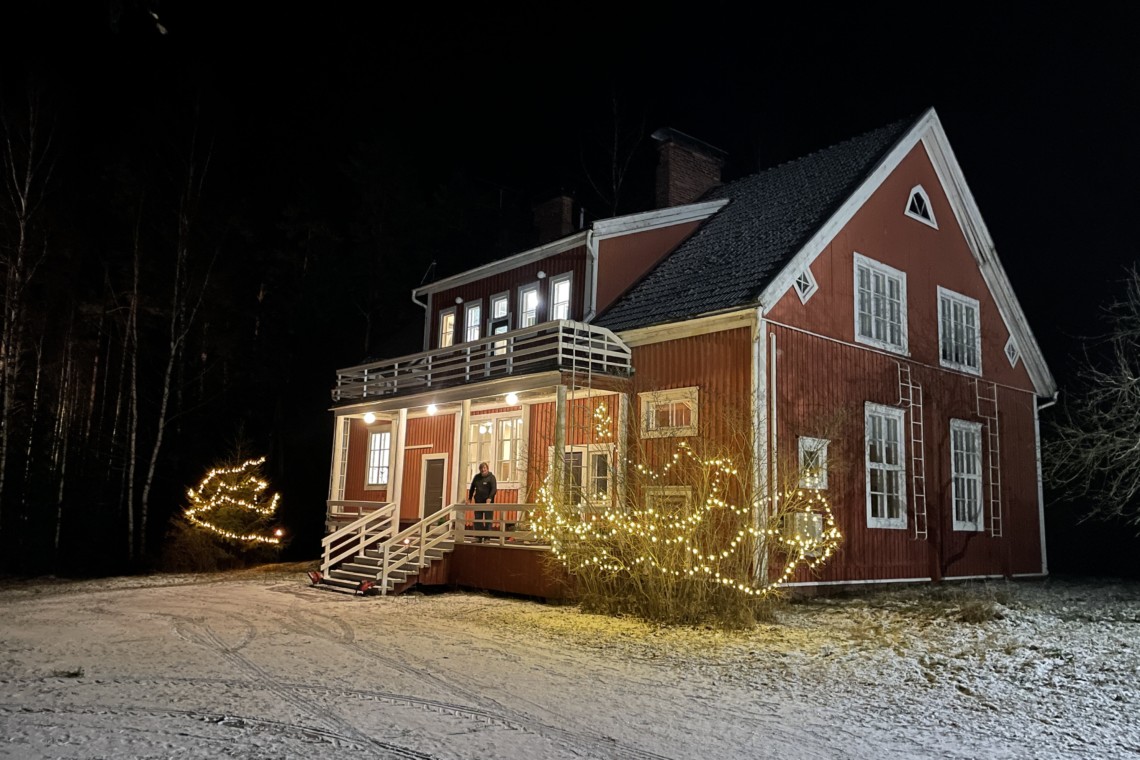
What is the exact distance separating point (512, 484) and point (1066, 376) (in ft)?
54.4

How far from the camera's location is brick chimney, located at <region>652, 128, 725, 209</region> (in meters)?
20.9

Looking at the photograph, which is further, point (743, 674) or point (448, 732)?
point (743, 674)

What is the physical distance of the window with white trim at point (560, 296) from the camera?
60.2 ft

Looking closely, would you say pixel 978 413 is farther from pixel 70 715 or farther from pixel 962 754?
pixel 70 715

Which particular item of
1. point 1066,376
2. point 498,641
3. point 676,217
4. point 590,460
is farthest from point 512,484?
point 1066,376

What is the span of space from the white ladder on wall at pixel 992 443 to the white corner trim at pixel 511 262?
28.5ft

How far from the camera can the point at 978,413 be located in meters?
17.8

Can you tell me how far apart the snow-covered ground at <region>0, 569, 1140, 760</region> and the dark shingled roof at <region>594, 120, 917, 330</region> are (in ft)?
17.7

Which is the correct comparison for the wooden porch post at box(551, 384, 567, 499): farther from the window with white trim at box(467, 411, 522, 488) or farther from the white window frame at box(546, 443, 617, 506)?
the window with white trim at box(467, 411, 522, 488)

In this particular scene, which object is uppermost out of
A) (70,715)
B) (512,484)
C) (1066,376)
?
(1066,376)

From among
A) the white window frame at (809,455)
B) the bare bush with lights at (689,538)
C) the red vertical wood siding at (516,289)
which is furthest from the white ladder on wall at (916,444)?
the red vertical wood siding at (516,289)

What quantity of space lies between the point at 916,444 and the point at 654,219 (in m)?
6.79

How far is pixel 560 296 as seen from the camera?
18578 mm

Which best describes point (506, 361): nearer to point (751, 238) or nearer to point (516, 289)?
point (516, 289)
